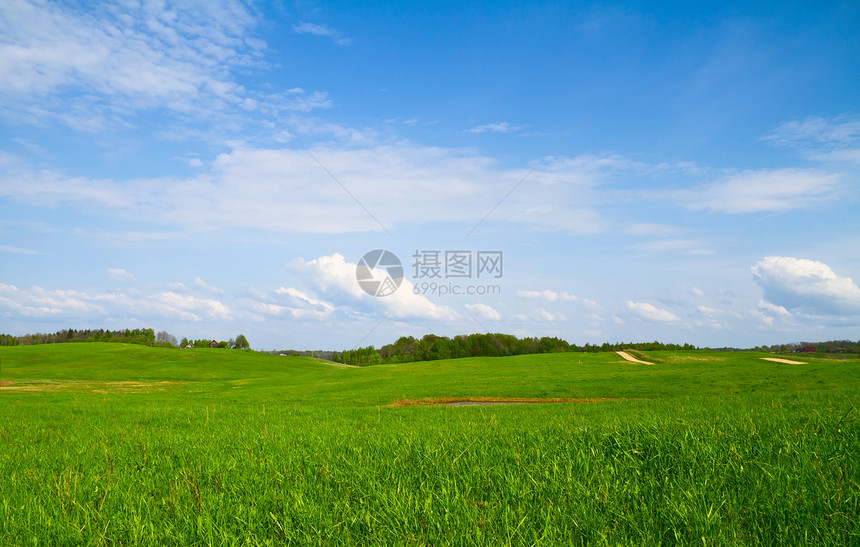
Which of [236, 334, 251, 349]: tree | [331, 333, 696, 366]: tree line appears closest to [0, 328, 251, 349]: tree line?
[236, 334, 251, 349]: tree

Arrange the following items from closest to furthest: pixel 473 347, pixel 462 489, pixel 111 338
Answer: pixel 462 489
pixel 473 347
pixel 111 338

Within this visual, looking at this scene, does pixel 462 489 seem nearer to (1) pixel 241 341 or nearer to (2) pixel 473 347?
(2) pixel 473 347

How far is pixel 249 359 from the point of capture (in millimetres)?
94562

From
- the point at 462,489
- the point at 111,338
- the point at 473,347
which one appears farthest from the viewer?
the point at 111,338

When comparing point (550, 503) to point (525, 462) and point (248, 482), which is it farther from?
point (248, 482)

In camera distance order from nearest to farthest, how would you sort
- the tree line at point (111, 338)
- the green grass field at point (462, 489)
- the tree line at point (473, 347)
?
the green grass field at point (462, 489) → the tree line at point (473, 347) → the tree line at point (111, 338)

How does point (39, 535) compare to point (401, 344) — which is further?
point (401, 344)

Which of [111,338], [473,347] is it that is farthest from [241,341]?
[473,347]

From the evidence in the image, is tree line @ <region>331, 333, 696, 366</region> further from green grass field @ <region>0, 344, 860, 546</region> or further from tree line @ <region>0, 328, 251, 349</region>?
green grass field @ <region>0, 344, 860, 546</region>

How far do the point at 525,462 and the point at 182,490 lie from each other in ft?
10.1

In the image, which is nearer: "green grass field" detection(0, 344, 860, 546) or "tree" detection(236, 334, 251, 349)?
"green grass field" detection(0, 344, 860, 546)

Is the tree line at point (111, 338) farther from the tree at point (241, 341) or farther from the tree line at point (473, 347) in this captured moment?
the tree line at point (473, 347)

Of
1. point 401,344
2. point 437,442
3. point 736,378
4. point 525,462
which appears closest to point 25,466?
point 437,442

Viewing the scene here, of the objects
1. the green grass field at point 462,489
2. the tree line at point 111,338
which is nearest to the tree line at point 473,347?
the tree line at point 111,338
